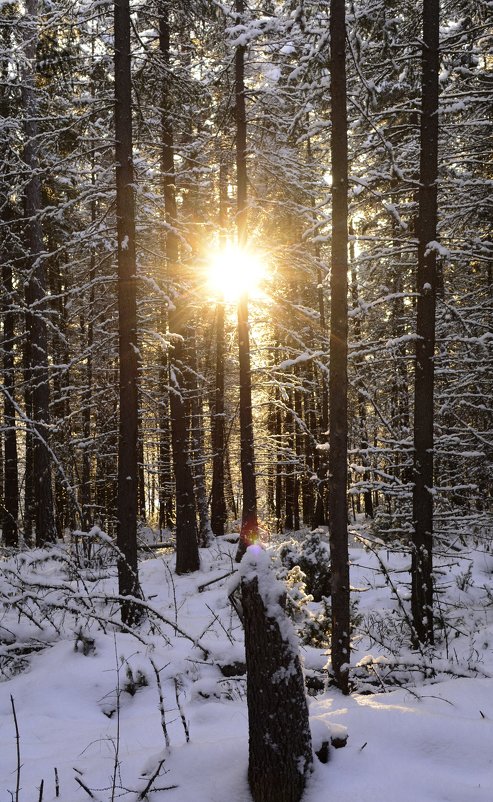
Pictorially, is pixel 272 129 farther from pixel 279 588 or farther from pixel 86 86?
pixel 279 588

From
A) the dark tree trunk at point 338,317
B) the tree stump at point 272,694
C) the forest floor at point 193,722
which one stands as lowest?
the forest floor at point 193,722

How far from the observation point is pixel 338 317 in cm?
612

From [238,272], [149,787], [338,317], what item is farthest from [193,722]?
[238,272]

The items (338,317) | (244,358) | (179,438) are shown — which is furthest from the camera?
(179,438)

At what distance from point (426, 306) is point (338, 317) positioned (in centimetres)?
223

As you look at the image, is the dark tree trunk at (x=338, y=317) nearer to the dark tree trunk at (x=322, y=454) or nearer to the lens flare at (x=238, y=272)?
the lens flare at (x=238, y=272)

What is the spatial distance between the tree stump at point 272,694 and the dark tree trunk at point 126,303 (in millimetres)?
5916

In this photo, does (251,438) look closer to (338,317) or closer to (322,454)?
(338,317)

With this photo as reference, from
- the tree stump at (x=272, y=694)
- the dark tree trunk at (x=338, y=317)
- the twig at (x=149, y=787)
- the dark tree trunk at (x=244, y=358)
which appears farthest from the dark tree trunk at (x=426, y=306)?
the twig at (x=149, y=787)

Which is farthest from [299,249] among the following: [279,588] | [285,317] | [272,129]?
[279,588]

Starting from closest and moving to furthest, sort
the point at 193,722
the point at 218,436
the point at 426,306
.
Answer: the point at 193,722 → the point at 426,306 → the point at 218,436

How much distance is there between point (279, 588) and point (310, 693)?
351 cm

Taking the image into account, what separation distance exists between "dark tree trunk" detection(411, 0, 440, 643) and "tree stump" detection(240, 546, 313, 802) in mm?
5260

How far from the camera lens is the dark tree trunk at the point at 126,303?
27.4 ft
